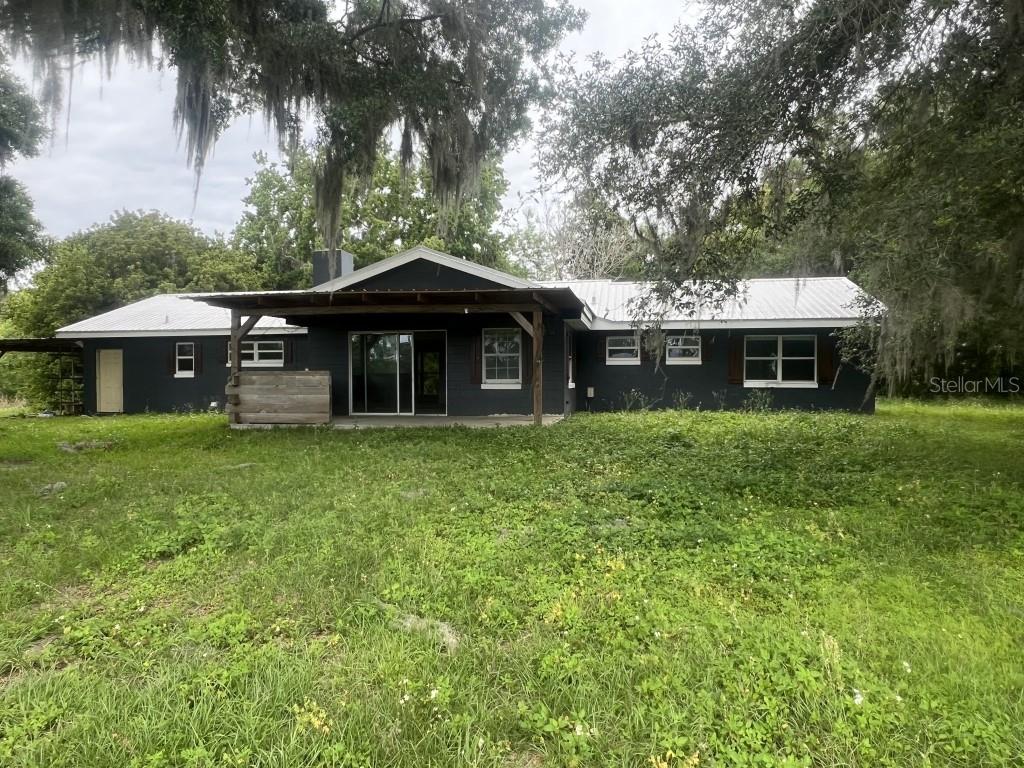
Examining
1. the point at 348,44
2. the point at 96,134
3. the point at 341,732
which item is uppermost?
the point at 348,44

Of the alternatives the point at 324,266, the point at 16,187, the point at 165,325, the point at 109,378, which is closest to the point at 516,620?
the point at 324,266

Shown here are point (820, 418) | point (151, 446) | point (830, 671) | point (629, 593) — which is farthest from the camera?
point (820, 418)

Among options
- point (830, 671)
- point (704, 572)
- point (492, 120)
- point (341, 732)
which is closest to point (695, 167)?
point (492, 120)

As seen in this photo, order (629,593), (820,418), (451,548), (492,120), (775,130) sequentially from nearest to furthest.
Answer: (629,593), (451,548), (775,130), (492,120), (820,418)

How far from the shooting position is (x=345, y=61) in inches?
285

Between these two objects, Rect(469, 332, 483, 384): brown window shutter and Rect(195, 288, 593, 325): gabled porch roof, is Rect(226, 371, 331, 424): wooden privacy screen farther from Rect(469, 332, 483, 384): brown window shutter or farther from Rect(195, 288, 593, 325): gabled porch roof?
Rect(469, 332, 483, 384): brown window shutter

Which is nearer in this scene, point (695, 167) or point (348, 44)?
point (695, 167)

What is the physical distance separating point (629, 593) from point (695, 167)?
183 inches

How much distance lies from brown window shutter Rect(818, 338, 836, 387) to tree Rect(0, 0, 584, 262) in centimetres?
956

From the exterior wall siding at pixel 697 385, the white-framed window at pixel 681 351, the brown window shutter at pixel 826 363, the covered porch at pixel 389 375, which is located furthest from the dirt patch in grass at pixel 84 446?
the brown window shutter at pixel 826 363

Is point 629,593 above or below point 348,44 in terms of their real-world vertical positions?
below

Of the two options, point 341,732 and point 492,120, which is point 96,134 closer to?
point 492,120

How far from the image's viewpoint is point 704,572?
376 cm

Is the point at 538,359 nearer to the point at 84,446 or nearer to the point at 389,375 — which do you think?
the point at 389,375
